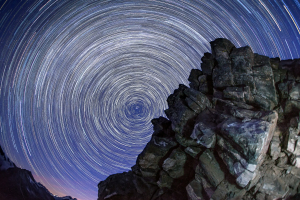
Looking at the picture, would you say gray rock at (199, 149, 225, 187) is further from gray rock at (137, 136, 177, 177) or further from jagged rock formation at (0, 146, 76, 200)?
jagged rock formation at (0, 146, 76, 200)

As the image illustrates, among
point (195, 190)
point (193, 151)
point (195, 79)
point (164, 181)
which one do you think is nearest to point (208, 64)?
point (195, 79)

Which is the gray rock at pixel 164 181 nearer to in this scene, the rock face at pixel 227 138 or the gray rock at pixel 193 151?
the rock face at pixel 227 138

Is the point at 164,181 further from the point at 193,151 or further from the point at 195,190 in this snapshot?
the point at 193,151

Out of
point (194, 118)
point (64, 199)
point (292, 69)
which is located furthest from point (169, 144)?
point (64, 199)

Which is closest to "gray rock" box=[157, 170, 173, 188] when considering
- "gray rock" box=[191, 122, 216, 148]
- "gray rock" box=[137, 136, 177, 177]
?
"gray rock" box=[137, 136, 177, 177]

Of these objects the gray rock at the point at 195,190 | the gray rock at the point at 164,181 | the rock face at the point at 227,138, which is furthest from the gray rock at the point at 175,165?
the gray rock at the point at 195,190

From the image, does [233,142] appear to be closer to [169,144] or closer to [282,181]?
[282,181]
